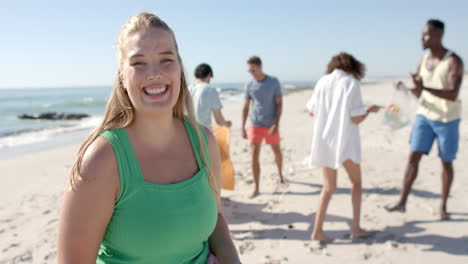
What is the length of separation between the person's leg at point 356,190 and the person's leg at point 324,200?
17 centimetres

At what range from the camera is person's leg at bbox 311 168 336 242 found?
11.5ft

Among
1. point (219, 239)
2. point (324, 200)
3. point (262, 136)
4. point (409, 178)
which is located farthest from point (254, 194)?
point (219, 239)

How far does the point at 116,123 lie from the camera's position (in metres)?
1.43

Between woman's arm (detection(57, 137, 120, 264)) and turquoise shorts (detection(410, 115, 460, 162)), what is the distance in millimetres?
3888

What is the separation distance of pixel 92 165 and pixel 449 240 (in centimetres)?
378

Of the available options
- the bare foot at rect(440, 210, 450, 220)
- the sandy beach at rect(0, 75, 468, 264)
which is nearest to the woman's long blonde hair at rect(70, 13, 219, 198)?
the sandy beach at rect(0, 75, 468, 264)

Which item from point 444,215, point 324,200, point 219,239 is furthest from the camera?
point 444,215

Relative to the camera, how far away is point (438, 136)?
13.0 ft

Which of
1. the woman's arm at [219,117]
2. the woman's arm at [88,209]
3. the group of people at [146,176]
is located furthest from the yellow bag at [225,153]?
the woman's arm at [88,209]

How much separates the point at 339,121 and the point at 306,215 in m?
1.60

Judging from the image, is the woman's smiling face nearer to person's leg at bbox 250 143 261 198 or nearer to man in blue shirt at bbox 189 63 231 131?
man in blue shirt at bbox 189 63 231 131

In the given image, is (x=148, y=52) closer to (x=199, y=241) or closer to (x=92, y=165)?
(x=92, y=165)

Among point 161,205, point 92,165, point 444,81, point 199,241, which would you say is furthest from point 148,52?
point 444,81

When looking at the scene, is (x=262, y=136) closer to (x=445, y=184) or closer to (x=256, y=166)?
(x=256, y=166)
